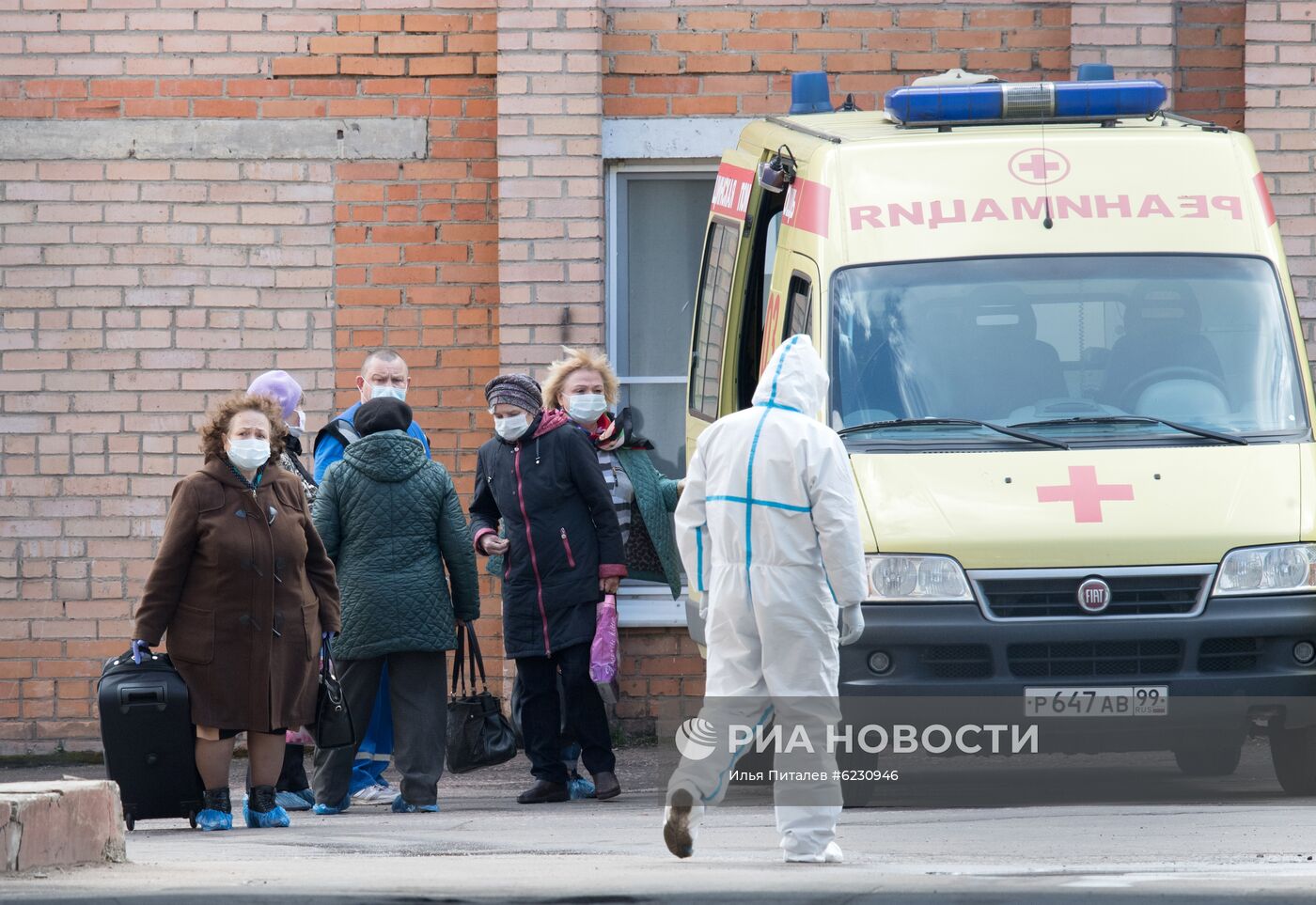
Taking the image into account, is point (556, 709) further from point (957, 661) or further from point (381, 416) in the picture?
point (957, 661)

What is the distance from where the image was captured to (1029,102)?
8078 mm

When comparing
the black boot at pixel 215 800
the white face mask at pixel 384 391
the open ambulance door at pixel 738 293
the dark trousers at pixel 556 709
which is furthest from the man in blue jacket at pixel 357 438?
the open ambulance door at pixel 738 293

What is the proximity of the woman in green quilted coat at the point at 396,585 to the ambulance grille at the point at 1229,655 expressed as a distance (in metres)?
2.76

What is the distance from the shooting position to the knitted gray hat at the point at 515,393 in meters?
8.09

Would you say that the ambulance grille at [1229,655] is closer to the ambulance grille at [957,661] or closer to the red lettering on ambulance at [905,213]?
the ambulance grille at [957,661]

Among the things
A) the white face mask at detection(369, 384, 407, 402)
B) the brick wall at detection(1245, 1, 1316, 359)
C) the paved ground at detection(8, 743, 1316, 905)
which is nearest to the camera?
the paved ground at detection(8, 743, 1316, 905)

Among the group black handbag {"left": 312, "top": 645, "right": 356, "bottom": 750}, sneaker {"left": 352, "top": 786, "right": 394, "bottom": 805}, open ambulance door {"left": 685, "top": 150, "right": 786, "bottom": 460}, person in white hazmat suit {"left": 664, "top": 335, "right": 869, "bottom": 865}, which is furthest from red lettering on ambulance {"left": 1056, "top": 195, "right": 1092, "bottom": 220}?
sneaker {"left": 352, "top": 786, "right": 394, "bottom": 805}

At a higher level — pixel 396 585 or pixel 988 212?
pixel 988 212

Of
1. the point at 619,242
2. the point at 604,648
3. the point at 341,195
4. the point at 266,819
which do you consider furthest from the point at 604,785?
the point at 341,195

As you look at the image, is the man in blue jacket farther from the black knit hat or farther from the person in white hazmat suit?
the person in white hazmat suit

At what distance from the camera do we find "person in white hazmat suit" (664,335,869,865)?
5.80 m

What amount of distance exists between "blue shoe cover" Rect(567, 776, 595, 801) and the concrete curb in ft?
8.19

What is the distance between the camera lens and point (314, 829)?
7.34 m

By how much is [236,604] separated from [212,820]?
2.53 ft
